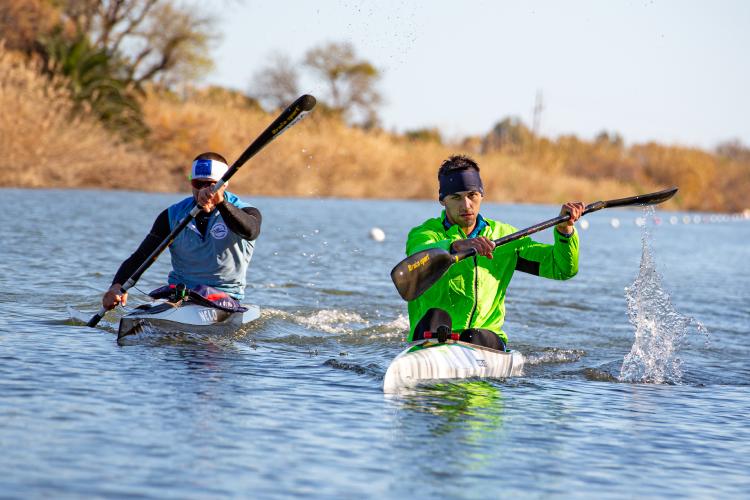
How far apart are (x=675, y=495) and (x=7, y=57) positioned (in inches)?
1056

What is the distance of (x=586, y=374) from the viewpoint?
9.36 m

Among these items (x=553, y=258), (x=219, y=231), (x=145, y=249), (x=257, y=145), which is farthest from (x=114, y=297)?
(x=553, y=258)

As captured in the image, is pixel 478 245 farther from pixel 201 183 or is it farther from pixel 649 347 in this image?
pixel 649 347

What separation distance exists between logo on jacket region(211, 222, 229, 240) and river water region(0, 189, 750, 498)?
0.84 metres

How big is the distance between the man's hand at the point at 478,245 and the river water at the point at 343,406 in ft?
3.09

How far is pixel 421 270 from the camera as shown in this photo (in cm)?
717

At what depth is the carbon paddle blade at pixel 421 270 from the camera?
23.3 feet

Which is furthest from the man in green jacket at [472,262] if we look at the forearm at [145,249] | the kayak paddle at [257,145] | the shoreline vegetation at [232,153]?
the shoreline vegetation at [232,153]

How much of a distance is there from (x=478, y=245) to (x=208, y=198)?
2.32 meters

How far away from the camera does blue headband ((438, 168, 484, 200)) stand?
7484mm

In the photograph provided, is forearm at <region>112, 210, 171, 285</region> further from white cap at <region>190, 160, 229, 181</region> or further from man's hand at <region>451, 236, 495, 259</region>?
man's hand at <region>451, 236, 495, 259</region>

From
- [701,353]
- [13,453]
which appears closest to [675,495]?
[13,453]

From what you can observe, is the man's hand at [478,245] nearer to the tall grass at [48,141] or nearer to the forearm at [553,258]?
the forearm at [553,258]

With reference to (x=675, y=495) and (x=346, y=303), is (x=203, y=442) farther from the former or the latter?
(x=346, y=303)
